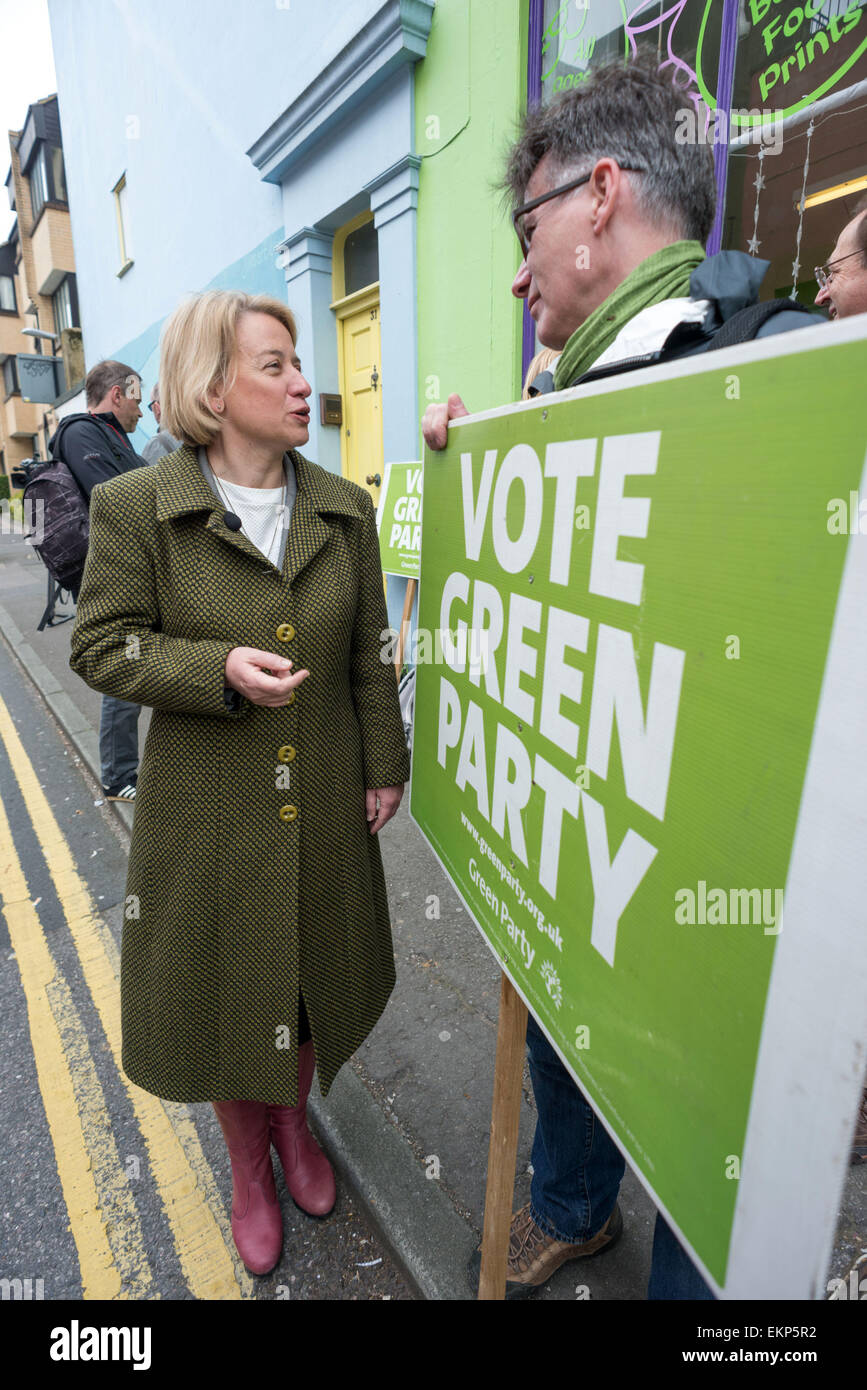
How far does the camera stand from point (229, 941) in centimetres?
160

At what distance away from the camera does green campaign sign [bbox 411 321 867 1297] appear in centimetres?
59

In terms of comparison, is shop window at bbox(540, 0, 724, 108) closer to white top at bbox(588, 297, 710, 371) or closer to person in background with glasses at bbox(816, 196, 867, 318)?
person in background with glasses at bbox(816, 196, 867, 318)

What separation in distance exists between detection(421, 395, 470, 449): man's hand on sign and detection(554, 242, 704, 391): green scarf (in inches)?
13.9

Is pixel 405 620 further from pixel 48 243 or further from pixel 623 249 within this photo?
pixel 48 243

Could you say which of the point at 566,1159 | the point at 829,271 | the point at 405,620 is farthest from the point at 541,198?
the point at 405,620

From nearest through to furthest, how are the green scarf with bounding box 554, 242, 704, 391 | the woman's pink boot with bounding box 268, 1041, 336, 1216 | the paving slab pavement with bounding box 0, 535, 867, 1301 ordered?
the green scarf with bounding box 554, 242, 704, 391, the paving slab pavement with bounding box 0, 535, 867, 1301, the woman's pink boot with bounding box 268, 1041, 336, 1216

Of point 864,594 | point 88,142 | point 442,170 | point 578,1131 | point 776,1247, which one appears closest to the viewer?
point 864,594

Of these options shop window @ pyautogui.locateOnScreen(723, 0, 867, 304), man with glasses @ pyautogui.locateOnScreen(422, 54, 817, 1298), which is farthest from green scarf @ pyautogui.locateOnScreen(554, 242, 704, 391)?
shop window @ pyautogui.locateOnScreen(723, 0, 867, 304)

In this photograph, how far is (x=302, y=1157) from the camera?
1951 mm

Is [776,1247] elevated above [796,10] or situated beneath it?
situated beneath
